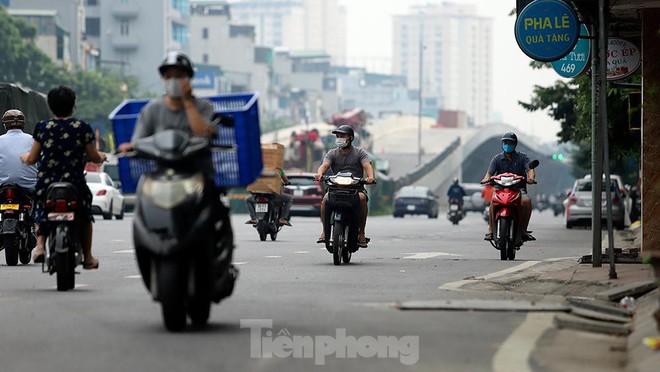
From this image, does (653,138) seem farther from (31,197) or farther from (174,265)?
(174,265)

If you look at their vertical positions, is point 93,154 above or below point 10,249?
above

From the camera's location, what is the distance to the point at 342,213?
58.1ft

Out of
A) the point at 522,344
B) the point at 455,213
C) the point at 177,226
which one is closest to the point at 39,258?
the point at 177,226

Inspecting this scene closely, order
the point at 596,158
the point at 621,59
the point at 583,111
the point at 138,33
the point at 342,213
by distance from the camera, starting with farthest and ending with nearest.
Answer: the point at 138,33
the point at 583,111
the point at 621,59
the point at 342,213
the point at 596,158

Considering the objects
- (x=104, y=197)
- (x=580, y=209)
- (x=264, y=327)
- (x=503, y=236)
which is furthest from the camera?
(x=580, y=209)

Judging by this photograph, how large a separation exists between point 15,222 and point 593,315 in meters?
7.81

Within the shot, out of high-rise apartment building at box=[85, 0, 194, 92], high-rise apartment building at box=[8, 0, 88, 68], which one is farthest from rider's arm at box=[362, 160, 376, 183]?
high-rise apartment building at box=[85, 0, 194, 92]

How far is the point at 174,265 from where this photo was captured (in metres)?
9.12

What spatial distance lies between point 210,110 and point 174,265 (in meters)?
1.29

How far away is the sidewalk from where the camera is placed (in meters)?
8.32

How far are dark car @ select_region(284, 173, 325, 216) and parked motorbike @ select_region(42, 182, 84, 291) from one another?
124ft

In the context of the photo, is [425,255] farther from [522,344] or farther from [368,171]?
[522,344]

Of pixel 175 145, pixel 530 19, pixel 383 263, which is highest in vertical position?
pixel 530 19

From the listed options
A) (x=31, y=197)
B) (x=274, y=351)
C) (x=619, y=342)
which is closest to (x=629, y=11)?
(x=31, y=197)
